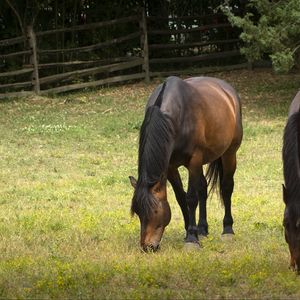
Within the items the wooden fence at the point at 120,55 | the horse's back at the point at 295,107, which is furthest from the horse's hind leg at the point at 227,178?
the wooden fence at the point at 120,55

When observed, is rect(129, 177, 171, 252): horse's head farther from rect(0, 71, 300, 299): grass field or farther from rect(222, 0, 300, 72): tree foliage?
rect(222, 0, 300, 72): tree foliage

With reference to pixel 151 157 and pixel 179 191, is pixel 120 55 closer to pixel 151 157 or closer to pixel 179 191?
pixel 179 191

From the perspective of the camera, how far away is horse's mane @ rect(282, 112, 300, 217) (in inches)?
228

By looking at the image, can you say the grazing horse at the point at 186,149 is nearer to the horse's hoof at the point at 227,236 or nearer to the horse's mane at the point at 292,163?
the horse's hoof at the point at 227,236

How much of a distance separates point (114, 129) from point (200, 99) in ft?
27.3

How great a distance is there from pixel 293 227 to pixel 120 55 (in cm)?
1778

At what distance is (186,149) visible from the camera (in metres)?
7.41

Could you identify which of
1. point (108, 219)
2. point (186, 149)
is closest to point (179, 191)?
point (186, 149)

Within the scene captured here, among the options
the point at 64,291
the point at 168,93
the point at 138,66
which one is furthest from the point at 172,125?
the point at 138,66

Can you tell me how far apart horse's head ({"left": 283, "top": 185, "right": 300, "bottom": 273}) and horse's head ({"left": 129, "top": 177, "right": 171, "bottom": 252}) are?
54.4 inches

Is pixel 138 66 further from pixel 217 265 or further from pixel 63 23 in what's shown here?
pixel 217 265

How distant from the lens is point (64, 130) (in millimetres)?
15930

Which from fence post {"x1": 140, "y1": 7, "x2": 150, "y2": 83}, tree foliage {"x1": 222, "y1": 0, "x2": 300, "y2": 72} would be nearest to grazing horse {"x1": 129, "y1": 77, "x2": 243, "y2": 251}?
tree foliage {"x1": 222, "y1": 0, "x2": 300, "y2": 72}

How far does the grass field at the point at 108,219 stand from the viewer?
5.58 meters
